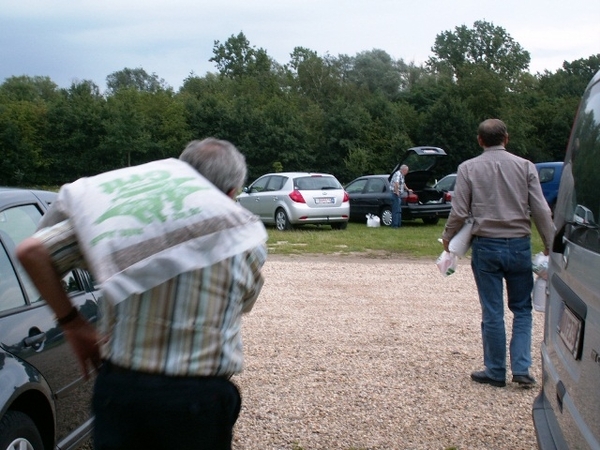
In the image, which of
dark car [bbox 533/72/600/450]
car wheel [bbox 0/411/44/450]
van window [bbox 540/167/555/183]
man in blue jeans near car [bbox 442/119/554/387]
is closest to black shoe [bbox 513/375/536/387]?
man in blue jeans near car [bbox 442/119/554/387]

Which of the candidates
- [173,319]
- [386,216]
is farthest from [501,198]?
[386,216]

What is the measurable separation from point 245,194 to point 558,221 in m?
17.7

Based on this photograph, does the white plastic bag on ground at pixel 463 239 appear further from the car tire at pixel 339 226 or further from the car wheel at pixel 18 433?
the car tire at pixel 339 226

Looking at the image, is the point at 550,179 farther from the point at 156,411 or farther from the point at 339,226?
the point at 156,411

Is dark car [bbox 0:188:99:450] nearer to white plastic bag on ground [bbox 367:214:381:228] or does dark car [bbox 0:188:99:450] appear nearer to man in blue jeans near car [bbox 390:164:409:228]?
man in blue jeans near car [bbox 390:164:409:228]

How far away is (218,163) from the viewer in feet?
7.63

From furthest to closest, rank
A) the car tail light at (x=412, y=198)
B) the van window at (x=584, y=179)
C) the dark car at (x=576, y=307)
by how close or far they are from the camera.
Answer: the car tail light at (x=412, y=198)
the van window at (x=584, y=179)
the dark car at (x=576, y=307)

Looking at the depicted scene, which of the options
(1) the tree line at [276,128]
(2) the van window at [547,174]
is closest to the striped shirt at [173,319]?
(2) the van window at [547,174]

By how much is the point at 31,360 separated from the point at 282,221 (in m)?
16.0

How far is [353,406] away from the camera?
17.0ft

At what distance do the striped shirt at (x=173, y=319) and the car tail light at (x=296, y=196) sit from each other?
16.4 metres

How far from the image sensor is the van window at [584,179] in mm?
2893

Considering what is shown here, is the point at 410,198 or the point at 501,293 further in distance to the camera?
the point at 410,198

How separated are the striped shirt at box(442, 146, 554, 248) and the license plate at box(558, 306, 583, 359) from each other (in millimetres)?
2090
